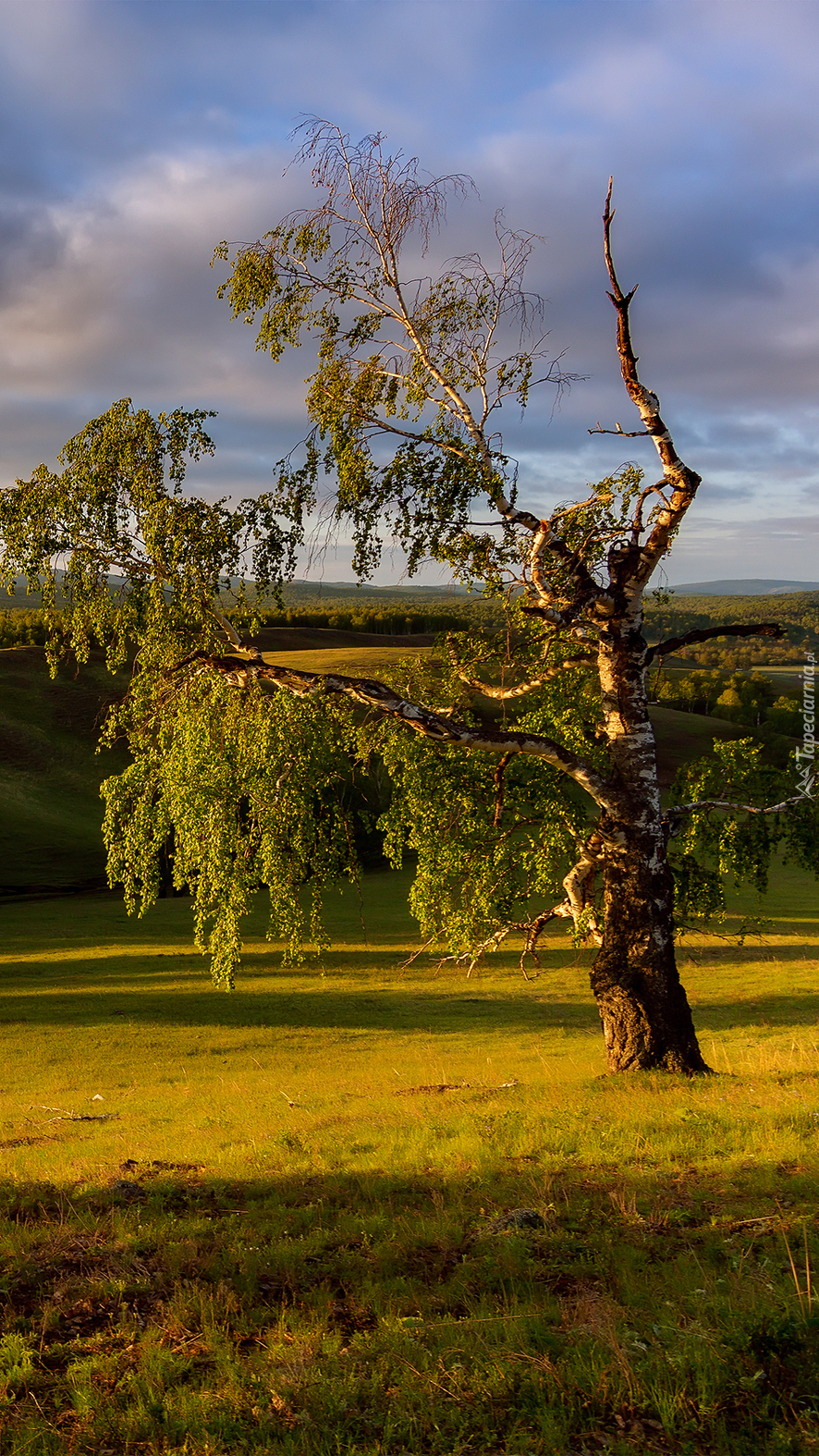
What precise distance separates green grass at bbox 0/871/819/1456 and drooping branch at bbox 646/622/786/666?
21.9 ft

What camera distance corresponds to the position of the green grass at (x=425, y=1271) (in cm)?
484

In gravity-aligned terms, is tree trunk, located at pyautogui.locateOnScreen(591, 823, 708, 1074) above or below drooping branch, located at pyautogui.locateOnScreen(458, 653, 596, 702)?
below

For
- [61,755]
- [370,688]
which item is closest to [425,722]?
[370,688]

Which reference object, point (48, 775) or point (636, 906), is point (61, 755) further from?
point (636, 906)

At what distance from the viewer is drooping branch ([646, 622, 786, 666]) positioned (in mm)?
14398

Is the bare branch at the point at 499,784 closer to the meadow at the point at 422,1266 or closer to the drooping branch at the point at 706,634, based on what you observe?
the drooping branch at the point at 706,634

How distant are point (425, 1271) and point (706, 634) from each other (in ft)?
36.0

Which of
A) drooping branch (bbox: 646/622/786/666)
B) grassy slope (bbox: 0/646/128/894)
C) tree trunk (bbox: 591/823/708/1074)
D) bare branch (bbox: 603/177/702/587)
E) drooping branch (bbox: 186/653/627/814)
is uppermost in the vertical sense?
bare branch (bbox: 603/177/702/587)

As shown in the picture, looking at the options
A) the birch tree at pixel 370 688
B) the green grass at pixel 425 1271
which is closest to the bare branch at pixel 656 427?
the birch tree at pixel 370 688

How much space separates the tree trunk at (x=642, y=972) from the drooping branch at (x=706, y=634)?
119 inches

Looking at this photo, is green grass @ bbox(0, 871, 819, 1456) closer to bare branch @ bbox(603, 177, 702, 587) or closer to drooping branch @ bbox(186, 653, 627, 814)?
drooping branch @ bbox(186, 653, 627, 814)

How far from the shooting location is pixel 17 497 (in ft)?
49.7

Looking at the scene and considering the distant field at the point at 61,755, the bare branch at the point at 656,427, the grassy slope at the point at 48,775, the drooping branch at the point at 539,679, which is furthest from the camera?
the distant field at the point at 61,755

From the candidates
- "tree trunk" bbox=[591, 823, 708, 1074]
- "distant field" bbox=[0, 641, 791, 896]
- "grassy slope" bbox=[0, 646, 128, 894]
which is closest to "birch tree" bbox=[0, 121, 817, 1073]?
"tree trunk" bbox=[591, 823, 708, 1074]
